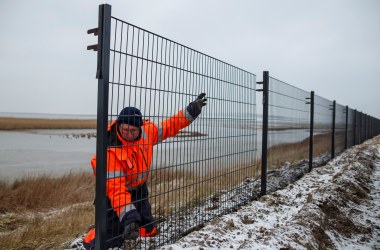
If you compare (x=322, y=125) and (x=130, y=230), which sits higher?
(x=322, y=125)

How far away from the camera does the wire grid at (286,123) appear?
5.90 meters

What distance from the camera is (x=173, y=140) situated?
10.8 feet

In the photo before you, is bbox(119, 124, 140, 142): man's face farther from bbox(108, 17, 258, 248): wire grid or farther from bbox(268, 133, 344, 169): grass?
bbox(268, 133, 344, 169): grass

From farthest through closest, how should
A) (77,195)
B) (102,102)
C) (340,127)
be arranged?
1. (340,127)
2. (77,195)
3. (102,102)

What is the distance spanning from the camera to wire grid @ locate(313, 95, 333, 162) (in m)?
8.73

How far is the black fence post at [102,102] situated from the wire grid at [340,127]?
34.8 feet

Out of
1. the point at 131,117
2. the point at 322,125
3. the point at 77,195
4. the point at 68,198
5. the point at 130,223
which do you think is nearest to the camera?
the point at 130,223

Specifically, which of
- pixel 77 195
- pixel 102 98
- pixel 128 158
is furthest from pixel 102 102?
pixel 77 195

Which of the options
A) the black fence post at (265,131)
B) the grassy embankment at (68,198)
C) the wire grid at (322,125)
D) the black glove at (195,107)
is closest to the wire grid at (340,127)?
the wire grid at (322,125)

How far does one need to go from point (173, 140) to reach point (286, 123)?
4.10 m

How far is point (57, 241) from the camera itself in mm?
3979

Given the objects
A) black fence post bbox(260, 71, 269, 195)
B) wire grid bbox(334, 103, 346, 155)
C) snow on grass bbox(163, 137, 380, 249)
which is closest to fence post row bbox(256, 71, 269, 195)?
black fence post bbox(260, 71, 269, 195)

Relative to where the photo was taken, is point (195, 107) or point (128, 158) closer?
point (128, 158)

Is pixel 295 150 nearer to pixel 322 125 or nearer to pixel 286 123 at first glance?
pixel 286 123
